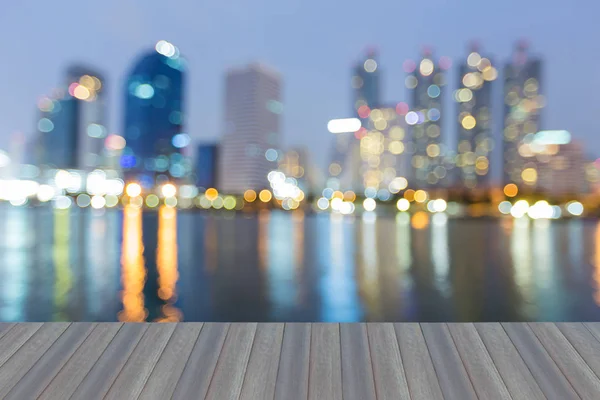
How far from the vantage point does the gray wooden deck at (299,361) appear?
4.32m

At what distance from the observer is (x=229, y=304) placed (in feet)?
47.6

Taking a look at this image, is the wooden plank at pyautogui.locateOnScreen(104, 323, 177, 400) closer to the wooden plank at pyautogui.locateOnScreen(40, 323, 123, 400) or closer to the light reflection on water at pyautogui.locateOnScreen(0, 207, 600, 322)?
the wooden plank at pyautogui.locateOnScreen(40, 323, 123, 400)

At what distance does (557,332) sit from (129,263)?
2334 cm

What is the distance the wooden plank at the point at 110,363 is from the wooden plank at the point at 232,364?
1.03m

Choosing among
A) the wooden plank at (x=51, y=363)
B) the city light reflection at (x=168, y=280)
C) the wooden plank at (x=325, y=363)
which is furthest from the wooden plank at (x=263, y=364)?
the city light reflection at (x=168, y=280)

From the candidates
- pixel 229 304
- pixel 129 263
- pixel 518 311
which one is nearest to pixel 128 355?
pixel 229 304

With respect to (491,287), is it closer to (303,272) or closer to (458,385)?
(303,272)

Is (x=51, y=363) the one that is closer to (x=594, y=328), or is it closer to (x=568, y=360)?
(x=568, y=360)

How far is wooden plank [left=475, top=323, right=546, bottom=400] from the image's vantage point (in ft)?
14.2

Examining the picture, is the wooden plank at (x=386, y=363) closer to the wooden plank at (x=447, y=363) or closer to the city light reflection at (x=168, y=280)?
the wooden plank at (x=447, y=363)

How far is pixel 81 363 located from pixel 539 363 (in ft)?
16.0

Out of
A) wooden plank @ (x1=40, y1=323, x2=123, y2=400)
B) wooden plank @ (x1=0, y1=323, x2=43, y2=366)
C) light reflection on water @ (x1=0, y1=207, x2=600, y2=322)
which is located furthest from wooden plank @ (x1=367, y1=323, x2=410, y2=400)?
light reflection on water @ (x1=0, y1=207, x2=600, y2=322)

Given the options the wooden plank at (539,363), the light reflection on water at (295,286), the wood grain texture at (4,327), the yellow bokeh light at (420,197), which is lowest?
the light reflection on water at (295,286)

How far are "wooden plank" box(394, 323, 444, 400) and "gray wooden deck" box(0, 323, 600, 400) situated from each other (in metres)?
0.01
